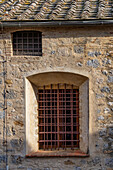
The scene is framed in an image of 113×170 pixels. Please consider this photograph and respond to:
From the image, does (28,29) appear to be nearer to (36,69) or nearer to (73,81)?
(36,69)

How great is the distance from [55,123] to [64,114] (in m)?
0.34

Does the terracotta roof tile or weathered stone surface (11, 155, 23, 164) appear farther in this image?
weathered stone surface (11, 155, 23, 164)

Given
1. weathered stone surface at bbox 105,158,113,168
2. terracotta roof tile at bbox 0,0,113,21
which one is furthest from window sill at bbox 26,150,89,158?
terracotta roof tile at bbox 0,0,113,21

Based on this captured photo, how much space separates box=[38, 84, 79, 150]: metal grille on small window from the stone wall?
1.68ft

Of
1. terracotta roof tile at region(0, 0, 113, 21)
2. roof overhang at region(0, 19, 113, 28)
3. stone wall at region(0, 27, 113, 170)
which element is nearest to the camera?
roof overhang at region(0, 19, 113, 28)

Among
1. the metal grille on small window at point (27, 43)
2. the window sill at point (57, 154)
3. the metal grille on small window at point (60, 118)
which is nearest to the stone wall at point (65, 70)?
the window sill at point (57, 154)

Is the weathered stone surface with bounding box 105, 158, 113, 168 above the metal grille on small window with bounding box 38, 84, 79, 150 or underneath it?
underneath

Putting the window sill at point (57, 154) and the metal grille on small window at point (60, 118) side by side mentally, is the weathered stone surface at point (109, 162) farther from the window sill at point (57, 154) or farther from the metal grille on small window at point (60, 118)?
the metal grille on small window at point (60, 118)

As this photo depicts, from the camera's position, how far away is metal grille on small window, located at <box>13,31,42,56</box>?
251 inches

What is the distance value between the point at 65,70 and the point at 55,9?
5.23ft

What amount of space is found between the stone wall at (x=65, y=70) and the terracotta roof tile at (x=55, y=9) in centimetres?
31

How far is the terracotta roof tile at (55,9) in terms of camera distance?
6.02 meters

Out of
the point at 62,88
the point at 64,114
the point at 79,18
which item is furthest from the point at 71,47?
the point at 64,114

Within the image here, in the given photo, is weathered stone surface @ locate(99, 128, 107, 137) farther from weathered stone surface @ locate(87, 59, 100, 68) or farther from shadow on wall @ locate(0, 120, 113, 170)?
weathered stone surface @ locate(87, 59, 100, 68)
